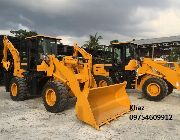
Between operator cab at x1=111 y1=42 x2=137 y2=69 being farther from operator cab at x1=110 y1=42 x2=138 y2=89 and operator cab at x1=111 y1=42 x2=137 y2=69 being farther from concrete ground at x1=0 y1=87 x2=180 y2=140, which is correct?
concrete ground at x1=0 y1=87 x2=180 y2=140

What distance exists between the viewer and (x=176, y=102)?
1137 centimetres

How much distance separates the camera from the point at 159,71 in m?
11.7

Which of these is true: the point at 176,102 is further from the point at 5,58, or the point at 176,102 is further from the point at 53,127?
the point at 5,58

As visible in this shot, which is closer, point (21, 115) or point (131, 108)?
point (21, 115)

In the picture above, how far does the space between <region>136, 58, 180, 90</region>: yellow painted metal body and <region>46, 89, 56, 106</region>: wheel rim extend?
474 cm

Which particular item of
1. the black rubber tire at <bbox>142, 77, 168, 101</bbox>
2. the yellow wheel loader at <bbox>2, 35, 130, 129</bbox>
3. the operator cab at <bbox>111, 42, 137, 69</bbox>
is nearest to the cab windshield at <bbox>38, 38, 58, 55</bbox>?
the yellow wheel loader at <bbox>2, 35, 130, 129</bbox>

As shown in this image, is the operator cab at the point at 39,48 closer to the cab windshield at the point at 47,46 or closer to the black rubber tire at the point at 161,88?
the cab windshield at the point at 47,46

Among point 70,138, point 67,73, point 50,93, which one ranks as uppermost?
point 67,73

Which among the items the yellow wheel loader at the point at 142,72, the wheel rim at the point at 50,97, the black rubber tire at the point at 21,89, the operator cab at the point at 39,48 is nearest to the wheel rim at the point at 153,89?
the yellow wheel loader at the point at 142,72

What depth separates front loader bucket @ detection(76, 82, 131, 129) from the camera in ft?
23.2

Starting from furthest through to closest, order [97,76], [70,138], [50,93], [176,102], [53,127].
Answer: [97,76] < [176,102] < [50,93] < [53,127] < [70,138]

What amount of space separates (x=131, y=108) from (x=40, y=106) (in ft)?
9.98

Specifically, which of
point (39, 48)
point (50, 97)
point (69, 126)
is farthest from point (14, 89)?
point (69, 126)

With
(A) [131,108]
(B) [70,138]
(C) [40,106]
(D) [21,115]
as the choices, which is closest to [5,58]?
(C) [40,106]
